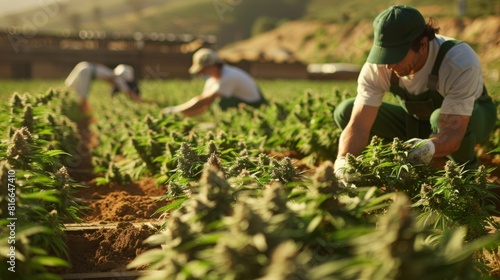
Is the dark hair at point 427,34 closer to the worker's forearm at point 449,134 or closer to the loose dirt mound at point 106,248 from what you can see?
the worker's forearm at point 449,134

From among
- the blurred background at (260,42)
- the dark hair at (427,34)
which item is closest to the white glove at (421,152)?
the dark hair at (427,34)

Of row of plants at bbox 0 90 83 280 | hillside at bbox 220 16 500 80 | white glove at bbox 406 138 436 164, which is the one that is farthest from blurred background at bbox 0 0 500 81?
white glove at bbox 406 138 436 164

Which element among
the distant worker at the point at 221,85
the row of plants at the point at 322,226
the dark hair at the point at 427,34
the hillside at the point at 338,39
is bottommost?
the hillside at the point at 338,39

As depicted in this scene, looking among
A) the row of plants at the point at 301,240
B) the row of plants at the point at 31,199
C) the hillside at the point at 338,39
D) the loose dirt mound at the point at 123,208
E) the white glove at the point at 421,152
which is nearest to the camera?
the row of plants at the point at 301,240

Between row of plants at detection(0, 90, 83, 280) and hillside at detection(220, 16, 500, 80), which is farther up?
row of plants at detection(0, 90, 83, 280)

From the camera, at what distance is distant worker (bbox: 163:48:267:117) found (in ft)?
31.0

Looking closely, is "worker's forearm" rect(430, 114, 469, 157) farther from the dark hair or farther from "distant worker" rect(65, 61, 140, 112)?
"distant worker" rect(65, 61, 140, 112)

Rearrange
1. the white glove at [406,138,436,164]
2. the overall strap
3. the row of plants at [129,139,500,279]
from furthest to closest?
the overall strap, the white glove at [406,138,436,164], the row of plants at [129,139,500,279]

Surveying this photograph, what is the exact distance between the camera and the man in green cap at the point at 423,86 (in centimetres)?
456

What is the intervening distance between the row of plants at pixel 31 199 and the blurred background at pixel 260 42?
5.40 m

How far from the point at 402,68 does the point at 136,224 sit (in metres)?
2.16

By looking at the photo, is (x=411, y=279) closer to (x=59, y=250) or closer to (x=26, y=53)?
(x=59, y=250)

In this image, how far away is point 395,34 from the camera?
454 cm

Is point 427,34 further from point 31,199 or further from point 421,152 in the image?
point 31,199
